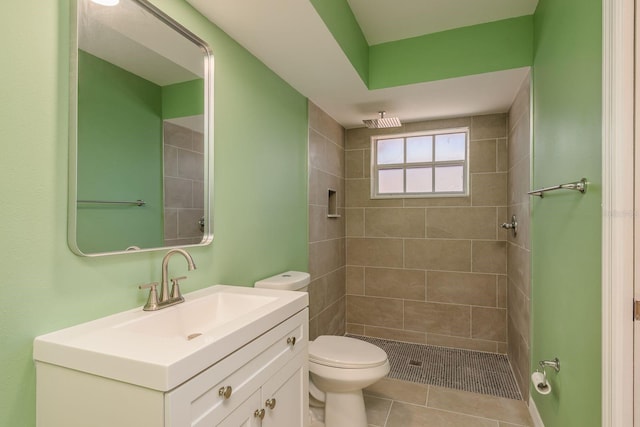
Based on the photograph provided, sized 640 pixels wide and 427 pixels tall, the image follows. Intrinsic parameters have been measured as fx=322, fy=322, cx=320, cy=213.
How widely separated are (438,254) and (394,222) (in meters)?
0.52

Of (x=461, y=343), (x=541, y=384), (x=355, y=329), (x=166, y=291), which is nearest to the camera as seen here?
(x=166, y=291)

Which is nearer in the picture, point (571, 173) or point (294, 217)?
point (571, 173)

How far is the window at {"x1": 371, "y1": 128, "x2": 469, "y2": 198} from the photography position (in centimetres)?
312

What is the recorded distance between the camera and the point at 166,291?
1226 millimetres

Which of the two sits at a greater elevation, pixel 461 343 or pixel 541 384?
pixel 541 384

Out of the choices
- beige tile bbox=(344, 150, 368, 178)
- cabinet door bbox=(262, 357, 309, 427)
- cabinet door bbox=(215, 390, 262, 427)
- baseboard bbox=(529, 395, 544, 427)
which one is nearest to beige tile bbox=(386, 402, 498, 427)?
baseboard bbox=(529, 395, 544, 427)

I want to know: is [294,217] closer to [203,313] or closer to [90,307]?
[203,313]

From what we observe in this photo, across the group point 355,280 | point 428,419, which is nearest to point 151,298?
point 428,419

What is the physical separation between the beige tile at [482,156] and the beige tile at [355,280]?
1480mm

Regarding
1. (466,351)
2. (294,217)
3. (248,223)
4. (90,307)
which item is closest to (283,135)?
(294,217)

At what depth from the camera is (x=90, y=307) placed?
41.1 inches

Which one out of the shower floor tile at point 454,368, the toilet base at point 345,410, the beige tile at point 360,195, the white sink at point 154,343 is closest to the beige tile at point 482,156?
the beige tile at point 360,195

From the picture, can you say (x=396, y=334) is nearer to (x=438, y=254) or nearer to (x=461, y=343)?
(x=461, y=343)

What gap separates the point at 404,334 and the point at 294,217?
1.78 meters
